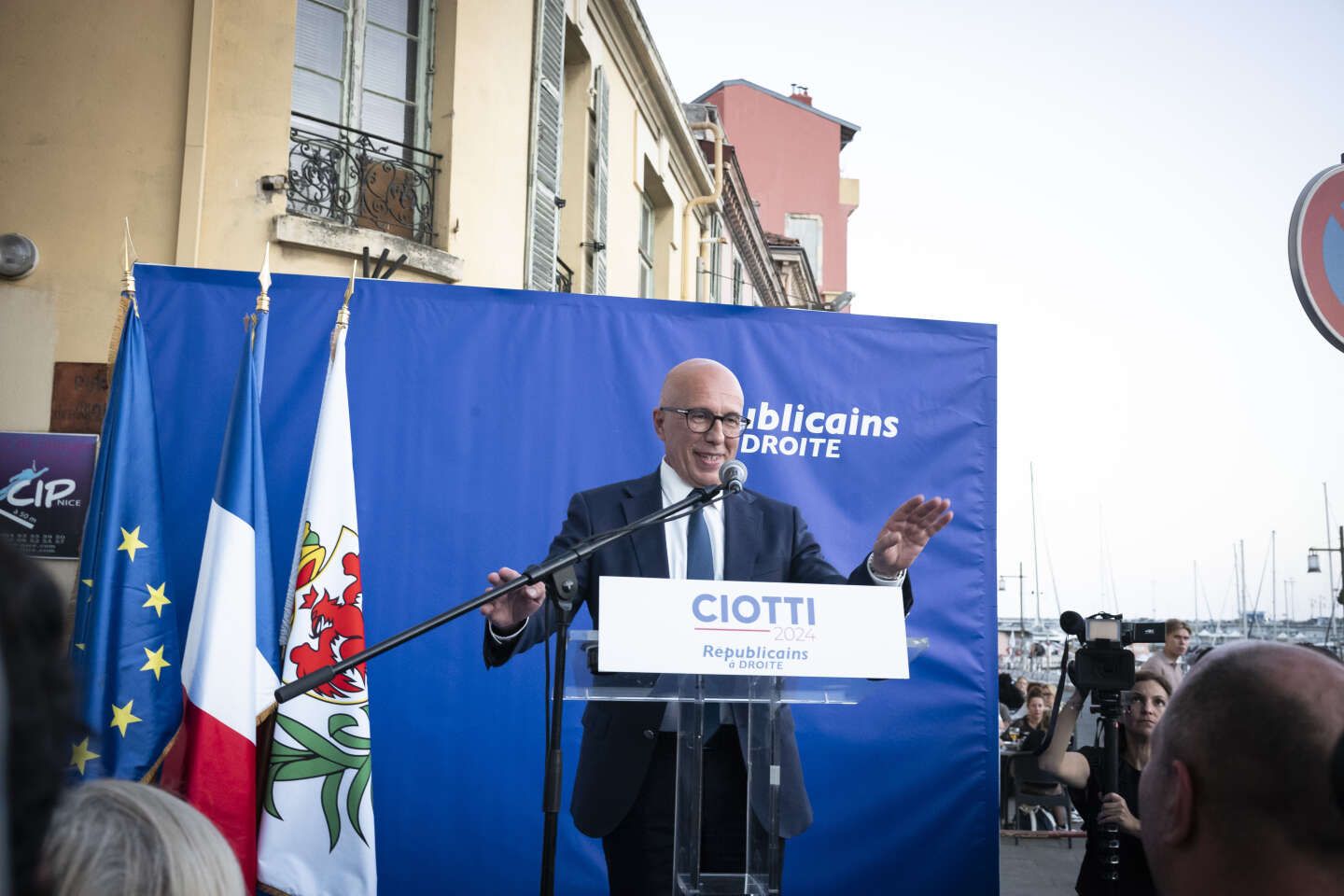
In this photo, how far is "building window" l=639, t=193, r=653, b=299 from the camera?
1351 centimetres

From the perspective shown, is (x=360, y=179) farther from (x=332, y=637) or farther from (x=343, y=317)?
(x=332, y=637)

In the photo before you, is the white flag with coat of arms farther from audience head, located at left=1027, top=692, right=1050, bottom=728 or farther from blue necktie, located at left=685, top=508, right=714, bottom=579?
audience head, located at left=1027, top=692, right=1050, bottom=728

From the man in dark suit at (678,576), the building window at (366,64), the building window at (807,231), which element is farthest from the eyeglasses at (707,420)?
the building window at (807,231)

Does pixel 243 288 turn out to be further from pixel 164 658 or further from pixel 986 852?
pixel 986 852

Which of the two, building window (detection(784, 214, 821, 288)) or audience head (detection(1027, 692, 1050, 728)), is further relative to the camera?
building window (detection(784, 214, 821, 288))

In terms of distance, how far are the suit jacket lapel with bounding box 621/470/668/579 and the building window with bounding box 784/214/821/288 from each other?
82.5 ft

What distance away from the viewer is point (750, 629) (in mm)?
3232

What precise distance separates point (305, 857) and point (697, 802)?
199 centimetres

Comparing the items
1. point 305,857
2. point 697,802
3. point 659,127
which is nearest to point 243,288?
point 305,857

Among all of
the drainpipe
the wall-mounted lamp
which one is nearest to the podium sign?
the wall-mounted lamp

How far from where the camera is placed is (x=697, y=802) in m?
3.26

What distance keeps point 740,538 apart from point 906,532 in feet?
2.82

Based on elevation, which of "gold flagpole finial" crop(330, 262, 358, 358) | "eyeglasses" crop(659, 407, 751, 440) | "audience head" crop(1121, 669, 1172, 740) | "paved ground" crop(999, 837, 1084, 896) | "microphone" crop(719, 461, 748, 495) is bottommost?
"paved ground" crop(999, 837, 1084, 896)

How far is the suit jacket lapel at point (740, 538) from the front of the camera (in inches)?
170
